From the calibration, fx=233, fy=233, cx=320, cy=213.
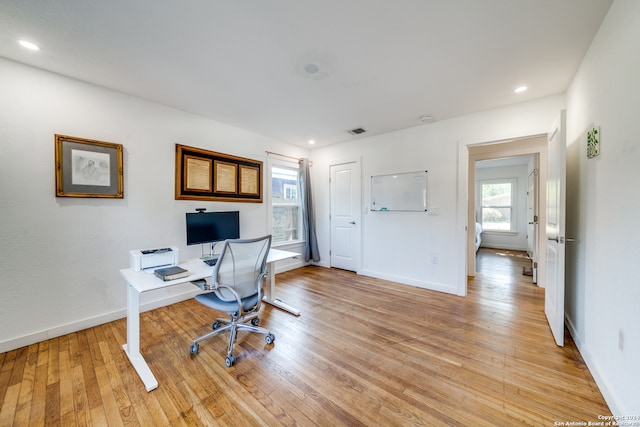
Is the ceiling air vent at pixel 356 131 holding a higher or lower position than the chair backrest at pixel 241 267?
higher

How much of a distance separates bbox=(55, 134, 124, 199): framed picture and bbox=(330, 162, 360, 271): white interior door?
3225 millimetres

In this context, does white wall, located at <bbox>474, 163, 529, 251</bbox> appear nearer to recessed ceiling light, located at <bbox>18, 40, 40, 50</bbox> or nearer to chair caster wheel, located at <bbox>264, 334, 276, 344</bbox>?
chair caster wheel, located at <bbox>264, 334, 276, 344</bbox>

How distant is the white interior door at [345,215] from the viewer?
4305mm

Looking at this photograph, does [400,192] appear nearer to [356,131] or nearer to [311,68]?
[356,131]

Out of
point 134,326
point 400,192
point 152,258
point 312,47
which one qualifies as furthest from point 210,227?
point 400,192

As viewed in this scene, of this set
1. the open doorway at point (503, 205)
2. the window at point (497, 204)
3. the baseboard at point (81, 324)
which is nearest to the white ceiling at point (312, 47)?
the baseboard at point (81, 324)

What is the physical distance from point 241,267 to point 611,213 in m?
2.55

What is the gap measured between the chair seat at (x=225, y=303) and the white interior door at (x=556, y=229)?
8.56 feet

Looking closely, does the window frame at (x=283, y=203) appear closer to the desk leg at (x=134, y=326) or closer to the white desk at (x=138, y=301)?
the white desk at (x=138, y=301)

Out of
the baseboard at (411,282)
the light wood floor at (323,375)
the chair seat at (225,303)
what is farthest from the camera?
the baseboard at (411,282)

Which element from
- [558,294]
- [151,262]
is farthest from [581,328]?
[151,262]

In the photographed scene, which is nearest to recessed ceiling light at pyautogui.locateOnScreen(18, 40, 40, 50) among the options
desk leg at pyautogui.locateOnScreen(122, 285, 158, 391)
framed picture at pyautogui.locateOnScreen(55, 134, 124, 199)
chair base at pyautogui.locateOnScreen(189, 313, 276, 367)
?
framed picture at pyautogui.locateOnScreen(55, 134, 124, 199)

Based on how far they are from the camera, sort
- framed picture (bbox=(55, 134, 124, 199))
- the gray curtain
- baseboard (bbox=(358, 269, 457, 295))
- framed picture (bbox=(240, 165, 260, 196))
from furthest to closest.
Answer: the gray curtain
framed picture (bbox=(240, 165, 260, 196))
baseboard (bbox=(358, 269, 457, 295))
framed picture (bbox=(55, 134, 124, 199))

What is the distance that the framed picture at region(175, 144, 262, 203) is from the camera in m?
3.01
